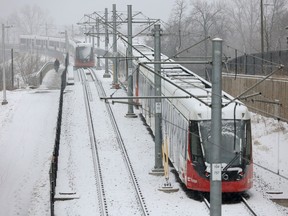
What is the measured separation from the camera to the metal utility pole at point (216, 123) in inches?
453

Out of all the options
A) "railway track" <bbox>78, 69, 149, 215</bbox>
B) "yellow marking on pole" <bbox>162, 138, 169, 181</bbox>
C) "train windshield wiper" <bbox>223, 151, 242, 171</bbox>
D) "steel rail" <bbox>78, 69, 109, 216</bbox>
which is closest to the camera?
"train windshield wiper" <bbox>223, 151, 242, 171</bbox>

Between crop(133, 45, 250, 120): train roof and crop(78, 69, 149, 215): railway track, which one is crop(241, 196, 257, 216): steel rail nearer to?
crop(133, 45, 250, 120): train roof

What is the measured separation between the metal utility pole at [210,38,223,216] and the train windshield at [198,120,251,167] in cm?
448

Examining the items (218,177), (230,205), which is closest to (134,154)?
(230,205)

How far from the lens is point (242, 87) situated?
33688mm

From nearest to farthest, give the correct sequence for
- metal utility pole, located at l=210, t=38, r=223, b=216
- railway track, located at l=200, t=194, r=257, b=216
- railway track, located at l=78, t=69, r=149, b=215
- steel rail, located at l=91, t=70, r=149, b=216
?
metal utility pole, located at l=210, t=38, r=223, b=216
railway track, located at l=200, t=194, r=257, b=216
steel rail, located at l=91, t=70, r=149, b=216
railway track, located at l=78, t=69, r=149, b=215

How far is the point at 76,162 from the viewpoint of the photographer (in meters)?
21.8

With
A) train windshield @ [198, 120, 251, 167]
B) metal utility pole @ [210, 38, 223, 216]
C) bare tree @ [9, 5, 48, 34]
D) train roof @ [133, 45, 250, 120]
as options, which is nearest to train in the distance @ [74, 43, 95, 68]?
bare tree @ [9, 5, 48, 34]

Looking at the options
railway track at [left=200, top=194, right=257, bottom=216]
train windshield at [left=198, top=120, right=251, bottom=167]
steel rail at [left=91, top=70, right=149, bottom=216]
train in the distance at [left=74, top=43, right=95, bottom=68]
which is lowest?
railway track at [left=200, top=194, right=257, bottom=216]

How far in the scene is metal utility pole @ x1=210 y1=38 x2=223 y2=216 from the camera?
11.5 meters

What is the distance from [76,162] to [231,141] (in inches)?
293

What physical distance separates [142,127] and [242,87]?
8620 mm

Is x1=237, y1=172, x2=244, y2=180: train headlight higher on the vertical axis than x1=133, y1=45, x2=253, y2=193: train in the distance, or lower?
lower

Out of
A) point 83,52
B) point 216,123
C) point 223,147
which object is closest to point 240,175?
point 223,147
